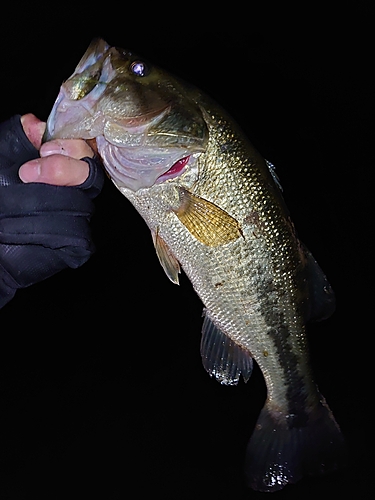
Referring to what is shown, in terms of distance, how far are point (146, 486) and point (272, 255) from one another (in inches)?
113

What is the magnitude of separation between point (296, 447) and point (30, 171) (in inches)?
58.5

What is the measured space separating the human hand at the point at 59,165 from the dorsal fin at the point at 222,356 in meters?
0.71

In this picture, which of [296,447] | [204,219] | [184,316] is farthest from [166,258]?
[184,316]

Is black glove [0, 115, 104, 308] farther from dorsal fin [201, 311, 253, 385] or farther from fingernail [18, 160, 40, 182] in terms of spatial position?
dorsal fin [201, 311, 253, 385]

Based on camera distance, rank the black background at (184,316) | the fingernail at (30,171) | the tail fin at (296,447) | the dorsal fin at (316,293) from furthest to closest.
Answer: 1. the black background at (184,316)
2. the tail fin at (296,447)
3. the dorsal fin at (316,293)
4. the fingernail at (30,171)

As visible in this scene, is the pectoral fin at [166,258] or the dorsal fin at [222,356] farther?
the dorsal fin at [222,356]

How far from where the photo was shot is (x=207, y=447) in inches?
140

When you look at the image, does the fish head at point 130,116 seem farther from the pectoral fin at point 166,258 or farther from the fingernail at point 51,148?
the pectoral fin at point 166,258

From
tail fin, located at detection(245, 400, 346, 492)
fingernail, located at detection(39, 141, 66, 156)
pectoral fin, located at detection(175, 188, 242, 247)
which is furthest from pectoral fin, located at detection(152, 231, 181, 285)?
tail fin, located at detection(245, 400, 346, 492)

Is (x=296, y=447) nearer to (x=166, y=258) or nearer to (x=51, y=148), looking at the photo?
(x=166, y=258)

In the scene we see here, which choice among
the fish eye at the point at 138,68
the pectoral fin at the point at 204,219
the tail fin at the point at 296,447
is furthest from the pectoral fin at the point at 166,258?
the tail fin at the point at 296,447

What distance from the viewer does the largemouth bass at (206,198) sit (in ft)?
4.22

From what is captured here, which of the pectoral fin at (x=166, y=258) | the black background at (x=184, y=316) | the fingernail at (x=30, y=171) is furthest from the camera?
the black background at (x=184, y=316)

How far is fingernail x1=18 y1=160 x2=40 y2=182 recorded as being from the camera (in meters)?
1.23
